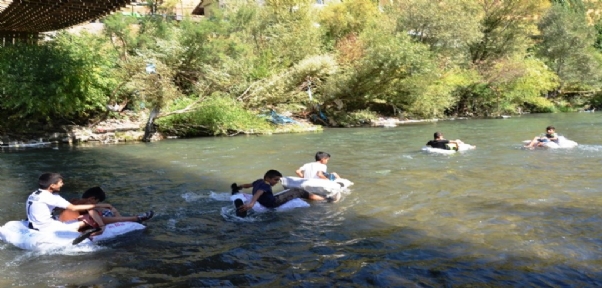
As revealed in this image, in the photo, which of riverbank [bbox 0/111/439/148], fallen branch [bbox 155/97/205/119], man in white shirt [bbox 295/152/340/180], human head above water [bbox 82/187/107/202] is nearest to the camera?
human head above water [bbox 82/187/107/202]

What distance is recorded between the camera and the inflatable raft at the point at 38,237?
6.38m

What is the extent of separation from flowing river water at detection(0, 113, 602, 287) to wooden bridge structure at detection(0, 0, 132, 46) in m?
4.79

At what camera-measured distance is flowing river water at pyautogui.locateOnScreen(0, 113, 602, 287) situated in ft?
17.8

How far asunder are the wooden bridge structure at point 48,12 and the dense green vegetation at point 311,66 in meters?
1.65

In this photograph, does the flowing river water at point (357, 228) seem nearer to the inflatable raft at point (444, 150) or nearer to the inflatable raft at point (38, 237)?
the inflatable raft at point (38, 237)

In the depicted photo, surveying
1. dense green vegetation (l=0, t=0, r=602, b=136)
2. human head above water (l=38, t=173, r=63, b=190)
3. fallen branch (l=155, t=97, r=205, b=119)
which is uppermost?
dense green vegetation (l=0, t=0, r=602, b=136)

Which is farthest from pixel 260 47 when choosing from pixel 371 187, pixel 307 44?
pixel 371 187

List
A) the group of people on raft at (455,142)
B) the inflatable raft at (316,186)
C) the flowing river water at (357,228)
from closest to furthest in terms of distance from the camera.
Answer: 1. the flowing river water at (357,228)
2. the inflatable raft at (316,186)
3. the group of people on raft at (455,142)

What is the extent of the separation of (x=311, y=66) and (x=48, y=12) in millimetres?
16777

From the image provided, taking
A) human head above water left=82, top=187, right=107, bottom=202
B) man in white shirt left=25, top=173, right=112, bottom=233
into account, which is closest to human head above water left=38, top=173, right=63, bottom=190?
man in white shirt left=25, top=173, right=112, bottom=233

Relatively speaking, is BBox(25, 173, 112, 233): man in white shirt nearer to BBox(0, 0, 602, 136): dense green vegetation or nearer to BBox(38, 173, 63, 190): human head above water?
BBox(38, 173, 63, 190): human head above water

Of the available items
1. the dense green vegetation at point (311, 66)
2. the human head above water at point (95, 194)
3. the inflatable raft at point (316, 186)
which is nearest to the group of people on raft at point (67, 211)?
the human head above water at point (95, 194)

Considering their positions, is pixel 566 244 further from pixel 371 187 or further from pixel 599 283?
pixel 371 187

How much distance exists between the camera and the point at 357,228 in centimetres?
728
